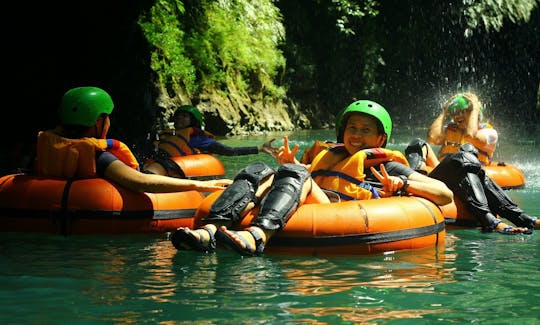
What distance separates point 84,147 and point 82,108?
1.07ft

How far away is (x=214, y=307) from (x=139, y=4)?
397 inches

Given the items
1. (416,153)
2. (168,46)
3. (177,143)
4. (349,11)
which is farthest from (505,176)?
(349,11)

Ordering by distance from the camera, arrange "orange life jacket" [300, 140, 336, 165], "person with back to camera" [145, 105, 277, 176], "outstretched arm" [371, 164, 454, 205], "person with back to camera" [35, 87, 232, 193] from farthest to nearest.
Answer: "person with back to camera" [145, 105, 277, 176]
"orange life jacket" [300, 140, 336, 165]
"person with back to camera" [35, 87, 232, 193]
"outstretched arm" [371, 164, 454, 205]

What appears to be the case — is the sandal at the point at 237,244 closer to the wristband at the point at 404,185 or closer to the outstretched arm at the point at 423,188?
the outstretched arm at the point at 423,188

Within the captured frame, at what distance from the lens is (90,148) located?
6.84 m

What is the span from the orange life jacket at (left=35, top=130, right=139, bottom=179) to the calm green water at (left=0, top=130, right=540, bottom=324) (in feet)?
1.82

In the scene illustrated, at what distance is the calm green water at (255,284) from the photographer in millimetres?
4398

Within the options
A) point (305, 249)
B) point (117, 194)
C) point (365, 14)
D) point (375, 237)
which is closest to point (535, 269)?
point (375, 237)

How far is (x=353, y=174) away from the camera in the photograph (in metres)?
6.52

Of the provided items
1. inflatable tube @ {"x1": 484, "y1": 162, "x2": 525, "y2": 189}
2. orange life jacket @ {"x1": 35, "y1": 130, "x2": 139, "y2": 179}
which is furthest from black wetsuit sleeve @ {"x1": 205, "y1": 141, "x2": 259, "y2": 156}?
orange life jacket @ {"x1": 35, "y1": 130, "x2": 139, "y2": 179}

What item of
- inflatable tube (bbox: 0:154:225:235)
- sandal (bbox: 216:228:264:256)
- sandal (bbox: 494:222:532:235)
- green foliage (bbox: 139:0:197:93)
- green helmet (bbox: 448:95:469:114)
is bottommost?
sandal (bbox: 216:228:264:256)

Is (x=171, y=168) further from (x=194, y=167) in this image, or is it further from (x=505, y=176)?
(x=505, y=176)

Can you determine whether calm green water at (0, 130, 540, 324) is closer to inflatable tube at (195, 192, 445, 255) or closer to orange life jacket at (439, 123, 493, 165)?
inflatable tube at (195, 192, 445, 255)

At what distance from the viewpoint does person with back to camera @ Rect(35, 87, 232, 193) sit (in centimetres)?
682
